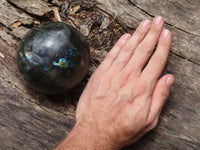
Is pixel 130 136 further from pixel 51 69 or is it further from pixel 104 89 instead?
pixel 51 69

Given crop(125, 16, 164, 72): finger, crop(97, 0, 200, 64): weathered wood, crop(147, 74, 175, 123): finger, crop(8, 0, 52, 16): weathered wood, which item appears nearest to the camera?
crop(147, 74, 175, 123): finger

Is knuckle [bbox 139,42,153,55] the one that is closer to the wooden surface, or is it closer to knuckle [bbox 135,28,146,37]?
knuckle [bbox 135,28,146,37]

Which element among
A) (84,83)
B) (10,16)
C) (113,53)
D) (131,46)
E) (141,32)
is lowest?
(84,83)

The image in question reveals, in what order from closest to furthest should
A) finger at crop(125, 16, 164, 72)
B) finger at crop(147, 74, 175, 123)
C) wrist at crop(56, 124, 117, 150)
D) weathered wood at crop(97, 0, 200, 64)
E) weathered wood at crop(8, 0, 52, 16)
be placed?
wrist at crop(56, 124, 117, 150) → finger at crop(147, 74, 175, 123) → finger at crop(125, 16, 164, 72) → weathered wood at crop(97, 0, 200, 64) → weathered wood at crop(8, 0, 52, 16)

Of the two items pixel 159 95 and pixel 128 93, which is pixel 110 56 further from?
pixel 159 95

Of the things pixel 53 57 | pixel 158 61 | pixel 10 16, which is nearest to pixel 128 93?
pixel 158 61

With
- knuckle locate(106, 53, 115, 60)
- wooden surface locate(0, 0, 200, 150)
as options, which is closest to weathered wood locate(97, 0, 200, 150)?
wooden surface locate(0, 0, 200, 150)

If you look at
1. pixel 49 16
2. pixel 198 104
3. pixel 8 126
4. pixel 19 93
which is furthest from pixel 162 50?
pixel 8 126
